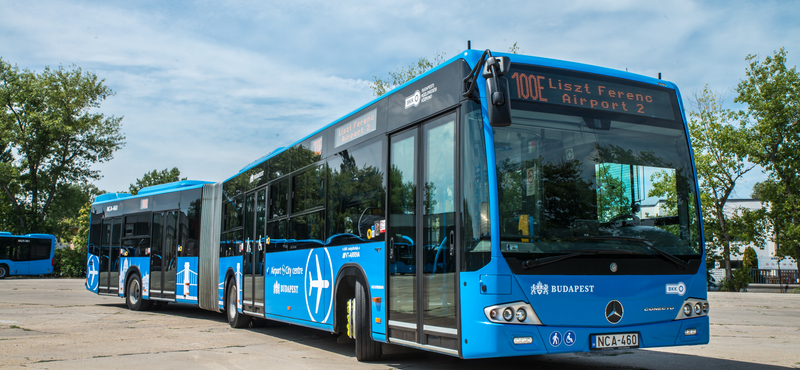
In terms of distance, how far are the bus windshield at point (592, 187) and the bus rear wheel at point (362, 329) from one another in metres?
2.73

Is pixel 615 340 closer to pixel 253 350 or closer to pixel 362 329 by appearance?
pixel 362 329

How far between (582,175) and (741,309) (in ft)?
50.6

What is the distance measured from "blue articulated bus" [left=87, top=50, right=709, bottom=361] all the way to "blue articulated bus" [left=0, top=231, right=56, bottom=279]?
41.6 metres

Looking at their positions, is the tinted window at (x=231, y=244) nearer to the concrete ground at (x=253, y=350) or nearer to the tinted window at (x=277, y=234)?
the concrete ground at (x=253, y=350)

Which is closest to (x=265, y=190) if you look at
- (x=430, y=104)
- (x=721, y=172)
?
(x=430, y=104)

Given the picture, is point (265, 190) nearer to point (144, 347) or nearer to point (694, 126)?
point (144, 347)

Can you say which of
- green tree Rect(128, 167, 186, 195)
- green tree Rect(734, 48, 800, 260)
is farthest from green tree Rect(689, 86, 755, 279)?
green tree Rect(128, 167, 186, 195)

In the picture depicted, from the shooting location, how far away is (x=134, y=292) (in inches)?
687

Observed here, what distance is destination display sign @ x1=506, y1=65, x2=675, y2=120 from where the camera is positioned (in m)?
5.97

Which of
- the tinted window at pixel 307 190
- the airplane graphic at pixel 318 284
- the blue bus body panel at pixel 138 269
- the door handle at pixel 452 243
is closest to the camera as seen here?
the door handle at pixel 452 243

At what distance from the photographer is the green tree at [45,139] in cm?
4731

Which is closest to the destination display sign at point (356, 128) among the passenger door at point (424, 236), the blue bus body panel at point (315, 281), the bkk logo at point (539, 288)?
the passenger door at point (424, 236)

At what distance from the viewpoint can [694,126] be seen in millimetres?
37406

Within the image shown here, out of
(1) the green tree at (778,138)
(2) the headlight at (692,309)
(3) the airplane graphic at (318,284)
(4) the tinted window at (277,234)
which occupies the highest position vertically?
(1) the green tree at (778,138)
